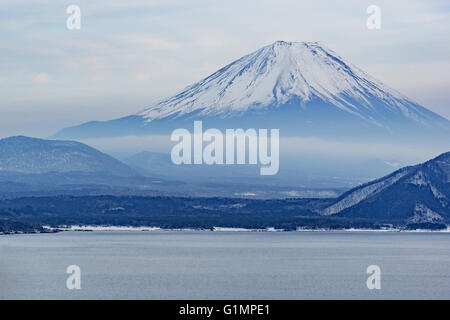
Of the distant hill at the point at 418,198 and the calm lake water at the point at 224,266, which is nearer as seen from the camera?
the calm lake water at the point at 224,266

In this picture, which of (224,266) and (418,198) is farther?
(418,198)

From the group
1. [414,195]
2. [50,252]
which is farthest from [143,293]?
[414,195]

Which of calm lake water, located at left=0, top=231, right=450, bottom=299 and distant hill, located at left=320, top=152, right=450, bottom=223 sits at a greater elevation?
distant hill, located at left=320, top=152, right=450, bottom=223

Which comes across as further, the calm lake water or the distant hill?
the distant hill

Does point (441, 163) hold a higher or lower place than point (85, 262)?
higher

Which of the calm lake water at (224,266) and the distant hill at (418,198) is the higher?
the distant hill at (418,198)

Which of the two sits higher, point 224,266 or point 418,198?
point 418,198
